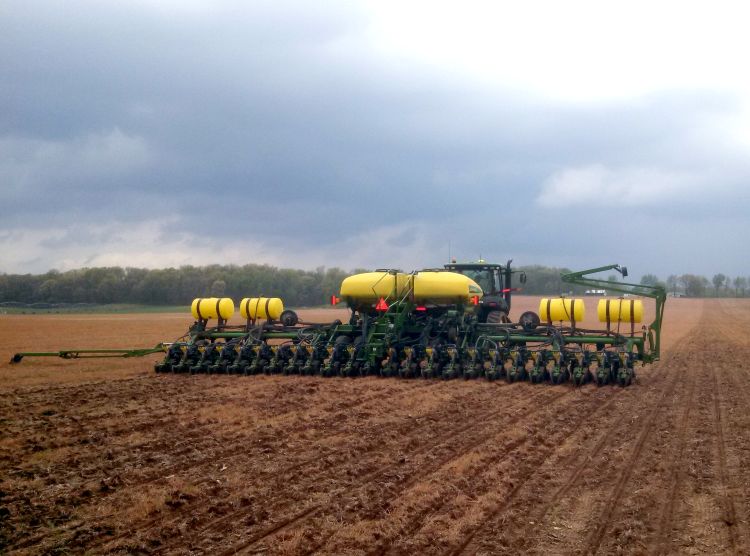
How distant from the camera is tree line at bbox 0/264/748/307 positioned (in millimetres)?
49938

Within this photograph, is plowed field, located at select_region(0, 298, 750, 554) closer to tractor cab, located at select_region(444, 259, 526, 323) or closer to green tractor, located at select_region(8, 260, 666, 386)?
green tractor, located at select_region(8, 260, 666, 386)

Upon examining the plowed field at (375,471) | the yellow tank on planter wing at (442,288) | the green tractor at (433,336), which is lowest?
the plowed field at (375,471)

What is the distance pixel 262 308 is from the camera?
2150cm

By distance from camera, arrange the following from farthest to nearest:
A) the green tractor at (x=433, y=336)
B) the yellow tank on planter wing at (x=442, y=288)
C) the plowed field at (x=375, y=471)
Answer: the yellow tank on planter wing at (x=442, y=288) → the green tractor at (x=433, y=336) → the plowed field at (x=375, y=471)

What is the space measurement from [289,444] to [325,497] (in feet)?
8.39

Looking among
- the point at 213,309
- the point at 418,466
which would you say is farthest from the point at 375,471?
the point at 213,309

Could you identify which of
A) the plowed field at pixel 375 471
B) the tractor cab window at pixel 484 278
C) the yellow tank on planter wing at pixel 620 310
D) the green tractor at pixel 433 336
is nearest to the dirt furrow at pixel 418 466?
the plowed field at pixel 375 471

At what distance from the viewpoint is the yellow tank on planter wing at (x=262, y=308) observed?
70.4ft

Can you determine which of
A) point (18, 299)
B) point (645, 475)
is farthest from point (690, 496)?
point (18, 299)

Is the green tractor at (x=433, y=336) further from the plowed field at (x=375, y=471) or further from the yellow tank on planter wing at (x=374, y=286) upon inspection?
the plowed field at (x=375, y=471)

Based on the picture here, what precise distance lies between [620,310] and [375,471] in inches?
443

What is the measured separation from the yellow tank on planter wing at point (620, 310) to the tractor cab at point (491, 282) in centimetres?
393

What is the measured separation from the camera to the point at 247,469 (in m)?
8.62

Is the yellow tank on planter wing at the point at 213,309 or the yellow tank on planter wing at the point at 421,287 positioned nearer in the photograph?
the yellow tank on planter wing at the point at 421,287
